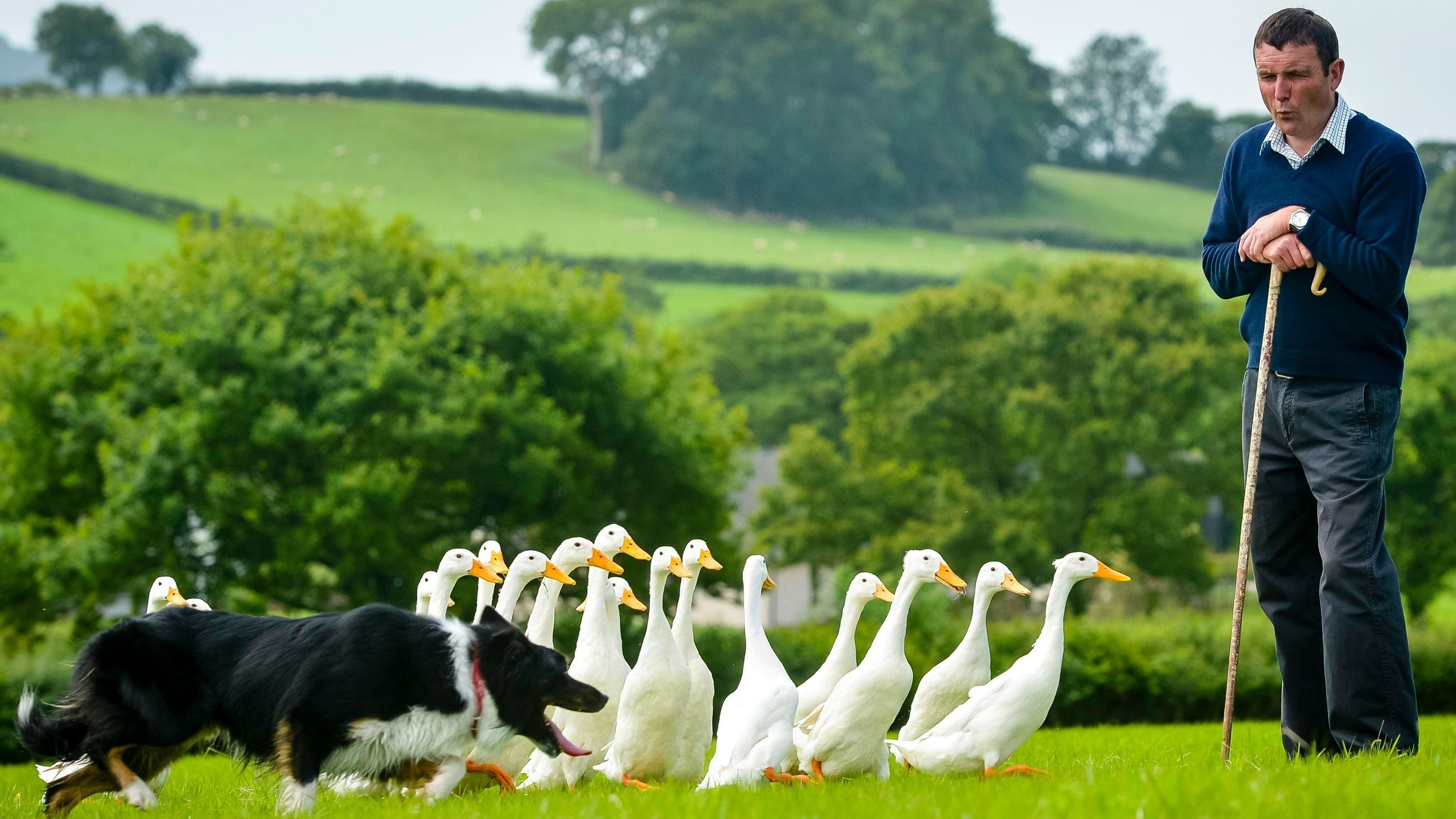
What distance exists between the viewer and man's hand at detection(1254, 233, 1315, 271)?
716 centimetres

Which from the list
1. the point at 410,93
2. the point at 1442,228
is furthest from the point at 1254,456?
the point at 410,93

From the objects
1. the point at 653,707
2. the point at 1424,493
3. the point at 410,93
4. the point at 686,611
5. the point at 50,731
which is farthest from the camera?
the point at 410,93

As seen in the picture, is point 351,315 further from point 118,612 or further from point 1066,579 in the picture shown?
point 1066,579

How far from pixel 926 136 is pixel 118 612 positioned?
8764cm

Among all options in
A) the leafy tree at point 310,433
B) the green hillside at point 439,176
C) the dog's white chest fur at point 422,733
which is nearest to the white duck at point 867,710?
the dog's white chest fur at point 422,733

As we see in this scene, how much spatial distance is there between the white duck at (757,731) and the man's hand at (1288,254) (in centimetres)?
302

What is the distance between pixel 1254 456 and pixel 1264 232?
113 cm

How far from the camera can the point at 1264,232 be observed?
734 cm

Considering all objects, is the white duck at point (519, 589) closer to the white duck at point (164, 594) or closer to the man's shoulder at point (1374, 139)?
the white duck at point (164, 594)

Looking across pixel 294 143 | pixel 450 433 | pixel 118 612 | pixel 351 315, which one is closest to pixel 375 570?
pixel 450 433

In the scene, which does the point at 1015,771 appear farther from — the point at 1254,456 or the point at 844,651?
the point at 1254,456

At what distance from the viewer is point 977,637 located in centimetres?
873

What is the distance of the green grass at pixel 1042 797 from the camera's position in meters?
5.58

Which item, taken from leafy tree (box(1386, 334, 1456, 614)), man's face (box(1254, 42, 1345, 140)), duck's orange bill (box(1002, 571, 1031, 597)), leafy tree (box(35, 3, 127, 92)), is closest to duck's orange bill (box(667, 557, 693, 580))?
duck's orange bill (box(1002, 571, 1031, 597))
